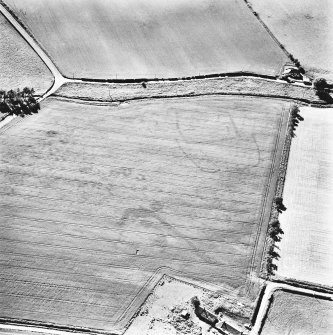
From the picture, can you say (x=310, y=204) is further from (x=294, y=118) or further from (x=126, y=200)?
(x=126, y=200)

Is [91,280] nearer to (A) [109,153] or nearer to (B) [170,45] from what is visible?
(A) [109,153]

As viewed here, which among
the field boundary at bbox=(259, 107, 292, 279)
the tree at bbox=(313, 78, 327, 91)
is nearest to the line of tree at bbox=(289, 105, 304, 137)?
the field boundary at bbox=(259, 107, 292, 279)

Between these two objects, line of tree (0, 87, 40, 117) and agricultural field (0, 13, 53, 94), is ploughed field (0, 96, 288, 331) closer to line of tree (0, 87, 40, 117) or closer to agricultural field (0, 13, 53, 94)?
line of tree (0, 87, 40, 117)

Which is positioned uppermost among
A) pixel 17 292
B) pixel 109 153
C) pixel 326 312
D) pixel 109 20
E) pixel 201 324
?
pixel 109 20

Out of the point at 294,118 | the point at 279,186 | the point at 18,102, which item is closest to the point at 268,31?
the point at 294,118

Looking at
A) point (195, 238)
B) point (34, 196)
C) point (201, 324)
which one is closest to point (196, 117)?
point (195, 238)

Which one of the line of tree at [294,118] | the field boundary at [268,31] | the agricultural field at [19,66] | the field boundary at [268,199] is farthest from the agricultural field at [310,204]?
the agricultural field at [19,66]

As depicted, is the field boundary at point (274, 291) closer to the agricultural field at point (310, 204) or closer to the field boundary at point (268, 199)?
the agricultural field at point (310, 204)
